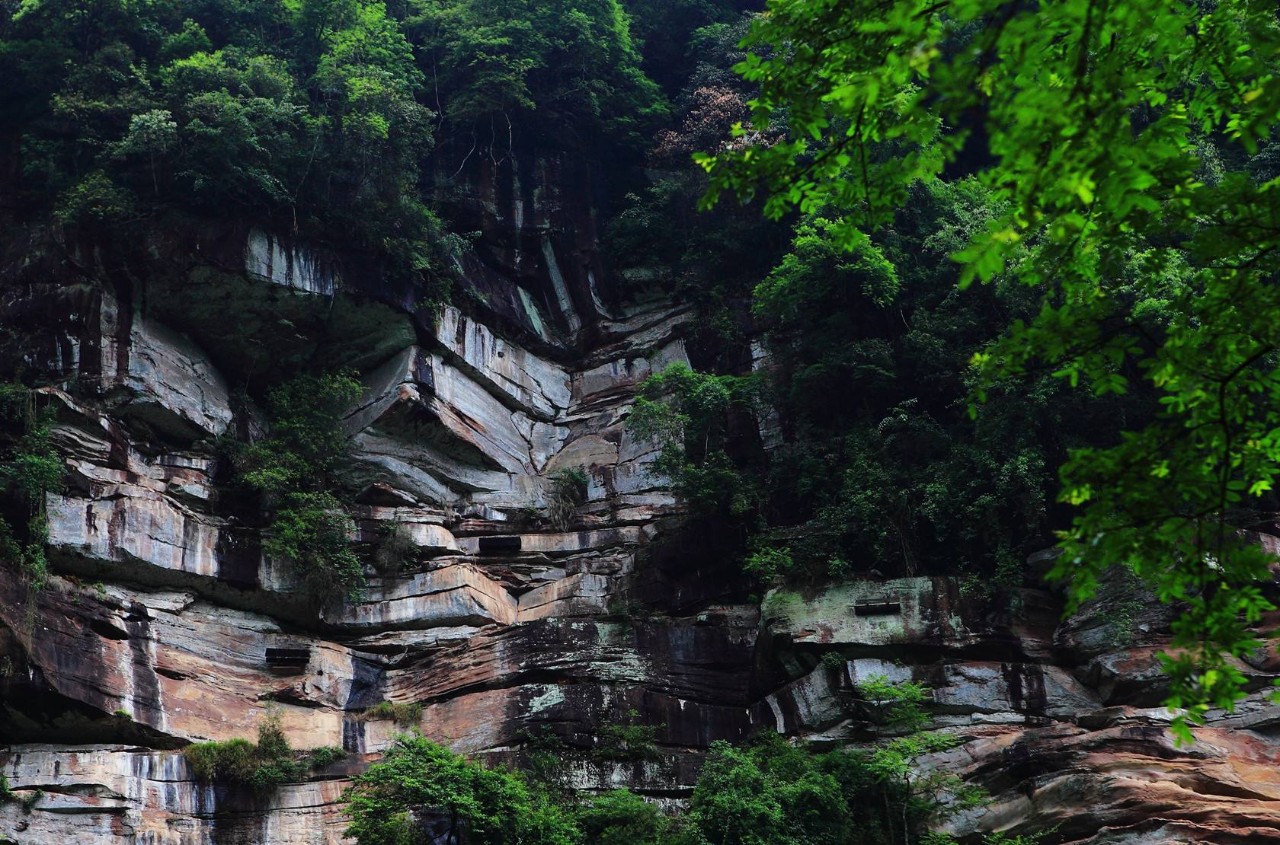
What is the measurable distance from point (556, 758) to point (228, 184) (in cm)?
1255

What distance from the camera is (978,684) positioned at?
1736cm

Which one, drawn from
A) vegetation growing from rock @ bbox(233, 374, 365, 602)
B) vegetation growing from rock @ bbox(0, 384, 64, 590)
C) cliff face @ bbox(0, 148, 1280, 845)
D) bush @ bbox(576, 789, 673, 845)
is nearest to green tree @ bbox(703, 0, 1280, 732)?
cliff face @ bbox(0, 148, 1280, 845)

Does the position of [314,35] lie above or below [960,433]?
above

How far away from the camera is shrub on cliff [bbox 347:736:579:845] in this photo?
1448 cm

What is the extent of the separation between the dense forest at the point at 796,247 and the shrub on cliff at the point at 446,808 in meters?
0.04

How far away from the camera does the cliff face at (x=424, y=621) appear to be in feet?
51.9

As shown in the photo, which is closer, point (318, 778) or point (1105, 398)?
point (318, 778)

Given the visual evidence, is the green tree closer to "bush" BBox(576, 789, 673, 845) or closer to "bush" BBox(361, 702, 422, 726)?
"bush" BBox(576, 789, 673, 845)

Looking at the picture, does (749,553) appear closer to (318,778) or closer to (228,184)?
(318,778)

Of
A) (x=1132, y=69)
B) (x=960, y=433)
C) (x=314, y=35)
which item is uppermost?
(x=314, y=35)

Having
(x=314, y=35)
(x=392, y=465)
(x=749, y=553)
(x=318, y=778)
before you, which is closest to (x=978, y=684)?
(x=749, y=553)

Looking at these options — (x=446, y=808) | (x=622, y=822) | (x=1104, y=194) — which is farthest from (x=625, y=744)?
(x=1104, y=194)

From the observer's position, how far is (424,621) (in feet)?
67.2

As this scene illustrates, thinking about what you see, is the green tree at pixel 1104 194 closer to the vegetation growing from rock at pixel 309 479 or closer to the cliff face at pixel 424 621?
the cliff face at pixel 424 621
